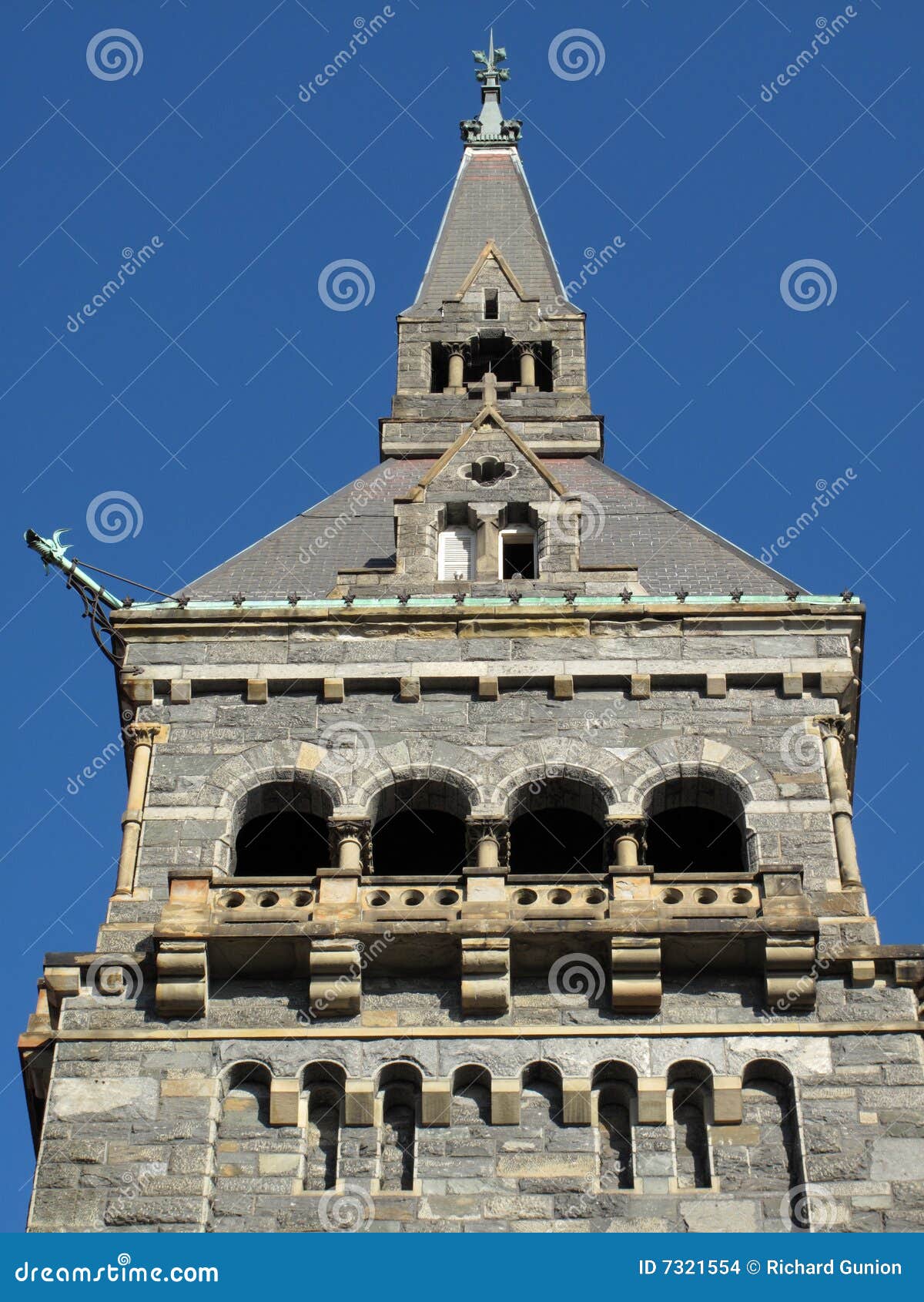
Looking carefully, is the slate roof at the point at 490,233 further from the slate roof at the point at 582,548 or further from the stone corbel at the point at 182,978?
the stone corbel at the point at 182,978

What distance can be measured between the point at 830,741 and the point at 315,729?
584 cm

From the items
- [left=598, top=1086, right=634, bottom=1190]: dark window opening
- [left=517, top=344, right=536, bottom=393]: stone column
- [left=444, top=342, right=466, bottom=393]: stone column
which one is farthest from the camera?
[left=517, top=344, right=536, bottom=393]: stone column

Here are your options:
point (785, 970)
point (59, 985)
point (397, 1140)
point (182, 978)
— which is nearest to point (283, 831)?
point (182, 978)

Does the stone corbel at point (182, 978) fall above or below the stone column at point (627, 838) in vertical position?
below

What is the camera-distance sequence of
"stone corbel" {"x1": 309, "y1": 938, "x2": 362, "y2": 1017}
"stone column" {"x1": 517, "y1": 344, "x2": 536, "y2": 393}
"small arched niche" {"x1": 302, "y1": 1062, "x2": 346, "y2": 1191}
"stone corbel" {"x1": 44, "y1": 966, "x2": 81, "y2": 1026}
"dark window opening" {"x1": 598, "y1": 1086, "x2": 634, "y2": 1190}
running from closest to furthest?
"dark window opening" {"x1": 598, "y1": 1086, "x2": 634, "y2": 1190}
"small arched niche" {"x1": 302, "y1": 1062, "x2": 346, "y2": 1191}
"stone corbel" {"x1": 309, "y1": 938, "x2": 362, "y2": 1017}
"stone corbel" {"x1": 44, "y1": 966, "x2": 81, "y2": 1026}
"stone column" {"x1": 517, "y1": 344, "x2": 536, "y2": 393}

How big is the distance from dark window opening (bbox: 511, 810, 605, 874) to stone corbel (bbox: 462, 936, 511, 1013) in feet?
12.7

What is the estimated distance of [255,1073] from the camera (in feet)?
95.0

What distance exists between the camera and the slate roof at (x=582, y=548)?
36250mm

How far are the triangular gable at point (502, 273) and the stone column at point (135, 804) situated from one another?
605 inches

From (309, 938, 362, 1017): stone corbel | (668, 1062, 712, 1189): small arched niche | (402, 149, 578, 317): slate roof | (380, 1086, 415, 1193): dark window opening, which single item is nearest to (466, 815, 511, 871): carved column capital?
(309, 938, 362, 1017): stone corbel

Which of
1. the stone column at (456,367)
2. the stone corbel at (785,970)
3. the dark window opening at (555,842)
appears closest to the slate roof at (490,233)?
the stone column at (456,367)

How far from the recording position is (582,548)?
3769 cm

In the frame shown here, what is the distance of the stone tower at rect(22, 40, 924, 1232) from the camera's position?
2792cm

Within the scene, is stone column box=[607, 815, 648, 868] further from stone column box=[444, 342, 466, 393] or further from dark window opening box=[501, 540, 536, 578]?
stone column box=[444, 342, 466, 393]
